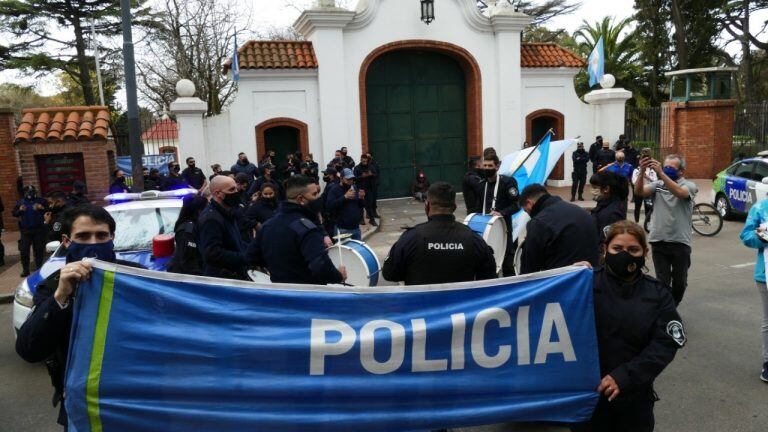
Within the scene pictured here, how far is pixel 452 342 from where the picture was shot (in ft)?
11.1

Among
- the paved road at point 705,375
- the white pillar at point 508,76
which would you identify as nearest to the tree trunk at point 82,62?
the white pillar at point 508,76

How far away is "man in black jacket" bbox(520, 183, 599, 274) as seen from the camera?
4.63 m

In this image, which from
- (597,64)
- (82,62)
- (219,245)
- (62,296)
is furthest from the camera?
(82,62)

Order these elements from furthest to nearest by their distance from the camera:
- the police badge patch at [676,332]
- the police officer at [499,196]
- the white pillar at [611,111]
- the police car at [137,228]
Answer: the white pillar at [611,111]
the police officer at [499,196]
the police car at [137,228]
the police badge patch at [676,332]

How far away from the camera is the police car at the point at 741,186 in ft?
42.9

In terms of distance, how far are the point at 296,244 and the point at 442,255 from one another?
1.18 meters

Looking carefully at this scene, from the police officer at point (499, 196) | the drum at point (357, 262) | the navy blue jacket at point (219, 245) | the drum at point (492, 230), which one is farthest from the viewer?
the police officer at point (499, 196)

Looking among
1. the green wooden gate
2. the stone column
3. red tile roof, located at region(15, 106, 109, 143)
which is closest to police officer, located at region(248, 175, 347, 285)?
red tile roof, located at region(15, 106, 109, 143)

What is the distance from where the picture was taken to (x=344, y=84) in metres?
18.2

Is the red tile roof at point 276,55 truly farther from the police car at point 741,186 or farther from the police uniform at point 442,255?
the police uniform at point 442,255

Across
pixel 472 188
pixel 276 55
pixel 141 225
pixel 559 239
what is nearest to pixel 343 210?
pixel 472 188

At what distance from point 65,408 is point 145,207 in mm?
5606

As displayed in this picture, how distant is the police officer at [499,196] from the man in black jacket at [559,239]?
10.1ft

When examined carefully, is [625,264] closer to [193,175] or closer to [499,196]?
[499,196]
